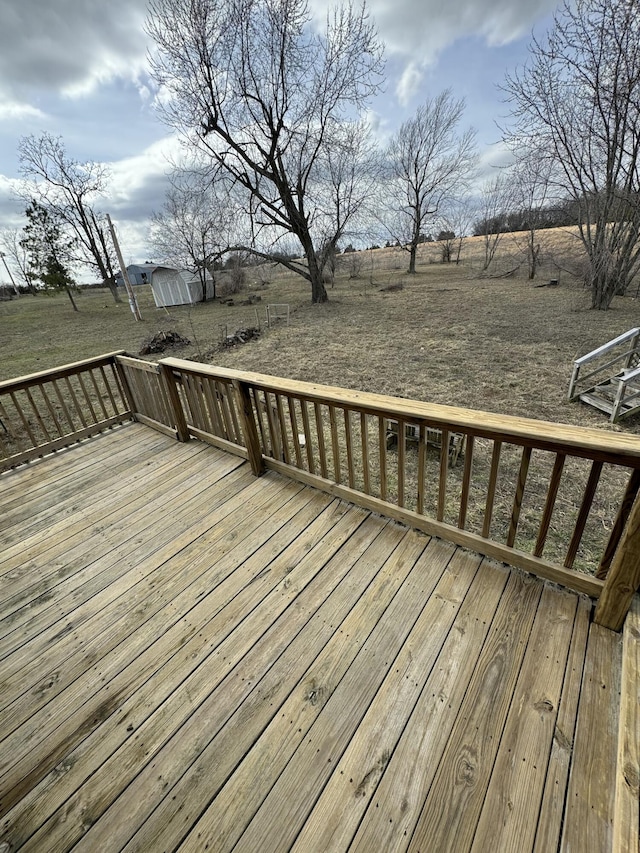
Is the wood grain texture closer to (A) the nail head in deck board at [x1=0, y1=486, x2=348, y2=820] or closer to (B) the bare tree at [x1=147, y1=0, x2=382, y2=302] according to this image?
(A) the nail head in deck board at [x1=0, y1=486, x2=348, y2=820]

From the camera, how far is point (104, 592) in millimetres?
1979

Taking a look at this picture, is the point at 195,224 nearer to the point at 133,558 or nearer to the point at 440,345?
the point at 440,345

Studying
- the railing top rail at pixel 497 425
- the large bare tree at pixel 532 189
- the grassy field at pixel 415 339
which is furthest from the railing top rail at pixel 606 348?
the large bare tree at pixel 532 189

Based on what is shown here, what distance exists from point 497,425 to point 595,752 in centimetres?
118

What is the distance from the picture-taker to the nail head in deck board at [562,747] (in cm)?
Answer: 103

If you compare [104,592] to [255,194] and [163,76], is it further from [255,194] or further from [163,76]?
[255,194]

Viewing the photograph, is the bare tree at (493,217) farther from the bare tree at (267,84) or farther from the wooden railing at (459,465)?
the wooden railing at (459,465)

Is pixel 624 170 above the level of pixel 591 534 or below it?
above

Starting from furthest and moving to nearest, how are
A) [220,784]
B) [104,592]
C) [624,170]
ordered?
[624,170], [104,592], [220,784]

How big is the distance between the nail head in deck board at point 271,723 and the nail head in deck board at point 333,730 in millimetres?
34

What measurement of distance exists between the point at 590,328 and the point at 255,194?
1183cm

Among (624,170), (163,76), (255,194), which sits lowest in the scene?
(624,170)

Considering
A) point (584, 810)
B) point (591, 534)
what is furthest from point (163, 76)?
point (584, 810)

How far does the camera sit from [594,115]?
800cm
